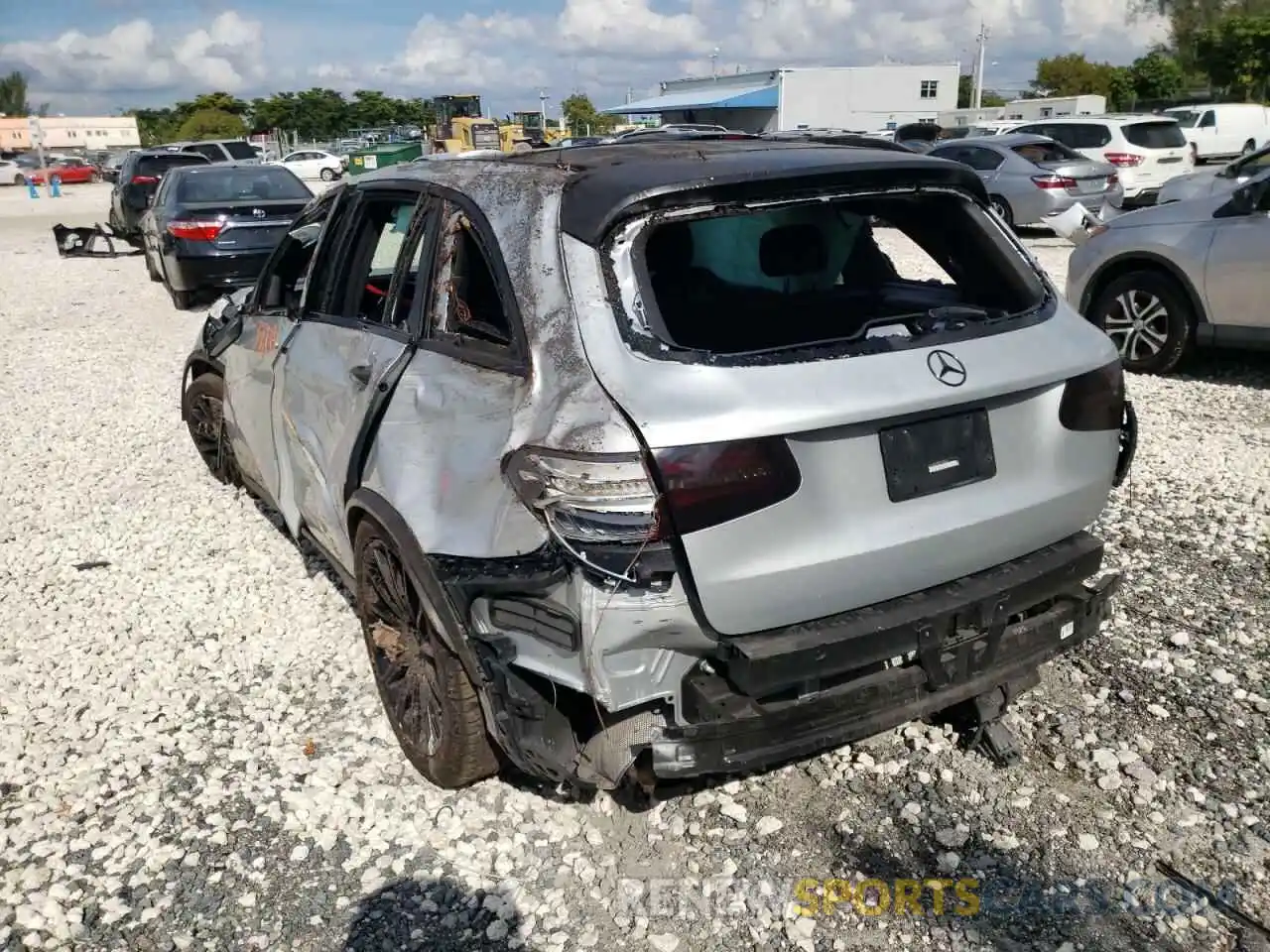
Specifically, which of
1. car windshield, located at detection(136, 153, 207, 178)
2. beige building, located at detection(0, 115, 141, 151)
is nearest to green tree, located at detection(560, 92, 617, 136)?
beige building, located at detection(0, 115, 141, 151)

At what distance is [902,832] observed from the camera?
9.58ft

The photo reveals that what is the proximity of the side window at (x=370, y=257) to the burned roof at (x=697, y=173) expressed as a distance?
0.45 m

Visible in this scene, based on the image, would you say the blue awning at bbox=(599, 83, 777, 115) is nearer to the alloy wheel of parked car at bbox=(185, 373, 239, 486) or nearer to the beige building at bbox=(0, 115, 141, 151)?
the beige building at bbox=(0, 115, 141, 151)

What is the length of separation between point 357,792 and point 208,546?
7.96ft

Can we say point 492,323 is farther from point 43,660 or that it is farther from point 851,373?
point 43,660

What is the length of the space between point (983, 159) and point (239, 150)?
65.2 feet

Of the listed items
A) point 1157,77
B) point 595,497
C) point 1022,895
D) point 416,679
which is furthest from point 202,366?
point 1157,77

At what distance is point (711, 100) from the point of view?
2539 inches

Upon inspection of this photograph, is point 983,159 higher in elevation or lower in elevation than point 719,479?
lower

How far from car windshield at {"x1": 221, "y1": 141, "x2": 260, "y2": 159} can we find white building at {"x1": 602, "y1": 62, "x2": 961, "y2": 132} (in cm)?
3487

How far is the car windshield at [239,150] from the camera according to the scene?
87.2 ft

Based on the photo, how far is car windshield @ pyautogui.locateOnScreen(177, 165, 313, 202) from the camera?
39.7ft

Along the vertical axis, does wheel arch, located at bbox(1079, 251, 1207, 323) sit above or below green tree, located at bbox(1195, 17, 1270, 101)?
below

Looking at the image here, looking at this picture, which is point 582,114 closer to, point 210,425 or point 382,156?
point 382,156
